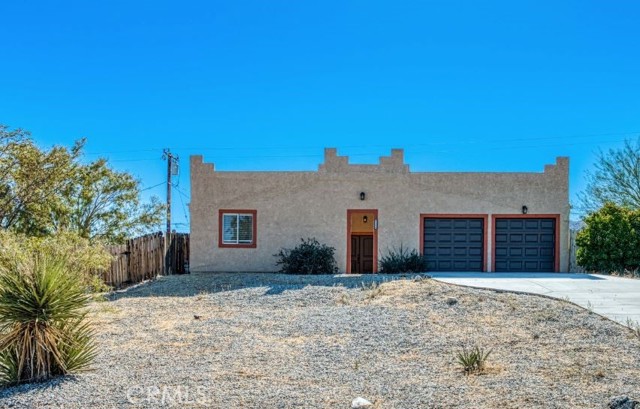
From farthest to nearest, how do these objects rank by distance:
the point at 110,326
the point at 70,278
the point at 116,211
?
the point at 116,211 → the point at 110,326 → the point at 70,278

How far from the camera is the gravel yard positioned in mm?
5734

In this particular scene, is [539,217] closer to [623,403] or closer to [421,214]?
[421,214]

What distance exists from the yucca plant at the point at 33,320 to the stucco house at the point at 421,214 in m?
12.5

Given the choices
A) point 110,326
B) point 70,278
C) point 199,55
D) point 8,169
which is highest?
point 199,55

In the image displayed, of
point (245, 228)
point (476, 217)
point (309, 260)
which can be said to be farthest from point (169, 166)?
point (476, 217)

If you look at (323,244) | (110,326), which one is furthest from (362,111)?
(110,326)

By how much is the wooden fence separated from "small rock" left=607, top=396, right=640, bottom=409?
1294cm

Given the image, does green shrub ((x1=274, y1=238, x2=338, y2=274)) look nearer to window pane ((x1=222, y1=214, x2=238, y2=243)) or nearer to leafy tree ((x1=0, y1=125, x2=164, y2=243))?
window pane ((x1=222, y1=214, x2=238, y2=243))

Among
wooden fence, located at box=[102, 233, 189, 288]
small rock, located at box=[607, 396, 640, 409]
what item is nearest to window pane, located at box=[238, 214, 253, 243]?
wooden fence, located at box=[102, 233, 189, 288]

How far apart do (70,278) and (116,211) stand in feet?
60.4

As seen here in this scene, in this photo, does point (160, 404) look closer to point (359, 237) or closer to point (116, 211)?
point (359, 237)

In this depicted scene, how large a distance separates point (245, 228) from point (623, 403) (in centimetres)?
1502

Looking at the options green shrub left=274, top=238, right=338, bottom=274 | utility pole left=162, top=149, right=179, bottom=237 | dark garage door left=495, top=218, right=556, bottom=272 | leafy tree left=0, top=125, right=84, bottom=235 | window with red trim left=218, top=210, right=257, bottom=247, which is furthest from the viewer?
utility pole left=162, top=149, right=179, bottom=237

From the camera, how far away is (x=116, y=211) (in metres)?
24.2
